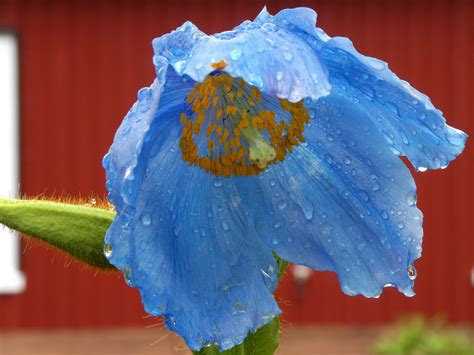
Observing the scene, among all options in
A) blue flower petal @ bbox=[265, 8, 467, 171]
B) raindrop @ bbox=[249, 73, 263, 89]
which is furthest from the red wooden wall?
raindrop @ bbox=[249, 73, 263, 89]

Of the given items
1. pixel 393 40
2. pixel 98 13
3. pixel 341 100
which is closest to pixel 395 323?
pixel 393 40

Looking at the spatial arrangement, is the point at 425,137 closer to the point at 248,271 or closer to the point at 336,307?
the point at 248,271

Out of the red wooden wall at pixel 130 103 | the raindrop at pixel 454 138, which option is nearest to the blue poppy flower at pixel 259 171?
the raindrop at pixel 454 138

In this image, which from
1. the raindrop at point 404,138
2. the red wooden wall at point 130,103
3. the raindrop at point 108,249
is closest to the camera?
the raindrop at point 108,249

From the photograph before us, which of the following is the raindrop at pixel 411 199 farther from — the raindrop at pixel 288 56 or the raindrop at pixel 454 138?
the raindrop at pixel 288 56

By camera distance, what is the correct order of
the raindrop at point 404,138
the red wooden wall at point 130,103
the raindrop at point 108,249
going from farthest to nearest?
1. the red wooden wall at point 130,103
2. the raindrop at point 404,138
3. the raindrop at point 108,249

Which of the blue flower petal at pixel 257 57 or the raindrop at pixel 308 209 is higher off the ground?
the blue flower petal at pixel 257 57

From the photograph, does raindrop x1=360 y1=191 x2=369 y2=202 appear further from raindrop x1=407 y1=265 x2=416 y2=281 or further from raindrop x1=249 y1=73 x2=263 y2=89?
raindrop x1=249 y1=73 x2=263 y2=89
